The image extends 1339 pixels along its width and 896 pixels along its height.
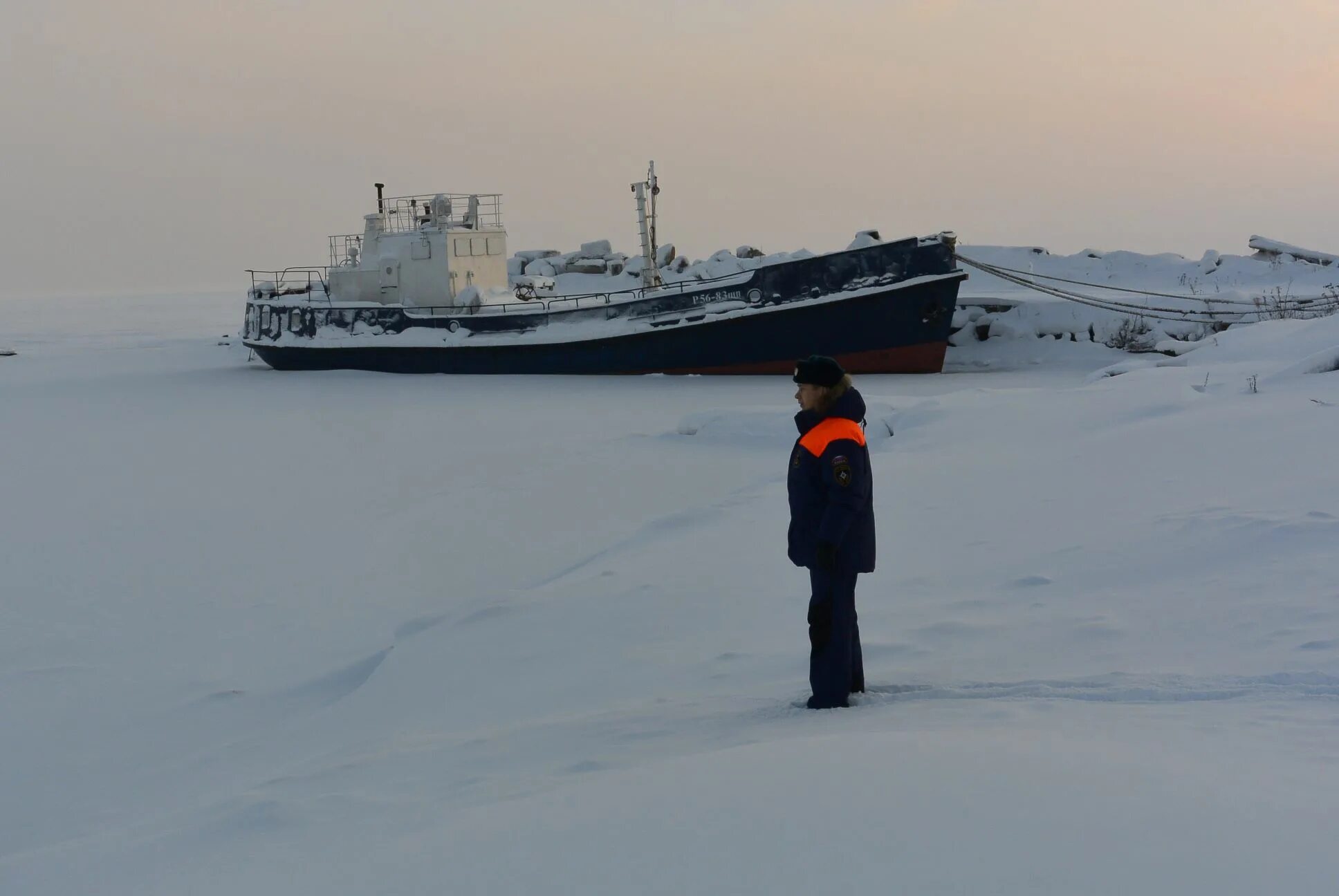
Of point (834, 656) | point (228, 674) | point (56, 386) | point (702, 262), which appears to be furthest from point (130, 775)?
point (702, 262)

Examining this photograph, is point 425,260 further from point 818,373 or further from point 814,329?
point 818,373

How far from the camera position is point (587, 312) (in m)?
20.2

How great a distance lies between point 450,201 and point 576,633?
726 inches

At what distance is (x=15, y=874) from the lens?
3.09 m

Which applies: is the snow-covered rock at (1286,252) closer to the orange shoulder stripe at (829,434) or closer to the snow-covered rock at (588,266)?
the snow-covered rock at (588,266)

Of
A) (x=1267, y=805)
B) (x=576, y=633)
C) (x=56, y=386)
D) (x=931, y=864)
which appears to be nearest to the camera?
(x=931, y=864)

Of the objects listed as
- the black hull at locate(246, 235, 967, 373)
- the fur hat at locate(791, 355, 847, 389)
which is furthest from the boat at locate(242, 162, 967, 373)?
the fur hat at locate(791, 355, 847, 389)

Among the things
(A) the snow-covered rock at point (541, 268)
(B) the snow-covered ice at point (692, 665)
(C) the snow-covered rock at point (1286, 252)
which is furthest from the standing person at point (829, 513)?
(A) the snow-covered rock at point (541, 268)

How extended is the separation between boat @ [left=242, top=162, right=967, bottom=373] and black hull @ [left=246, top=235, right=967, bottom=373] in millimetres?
22

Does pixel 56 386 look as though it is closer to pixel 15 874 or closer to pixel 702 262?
pixel 702 262

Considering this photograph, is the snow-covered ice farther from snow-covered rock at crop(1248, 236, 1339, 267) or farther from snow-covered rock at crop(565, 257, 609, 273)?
snow-covered rock at crop(565, 257, 609, 273)

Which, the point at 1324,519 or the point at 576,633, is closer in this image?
the point at 1324,519

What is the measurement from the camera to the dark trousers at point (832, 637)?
12.4 feet

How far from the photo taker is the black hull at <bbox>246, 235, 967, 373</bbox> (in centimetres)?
1841
